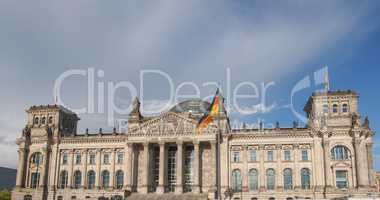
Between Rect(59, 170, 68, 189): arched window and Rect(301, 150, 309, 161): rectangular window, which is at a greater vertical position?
Rect(301, 150, 309, 161): rectangular window

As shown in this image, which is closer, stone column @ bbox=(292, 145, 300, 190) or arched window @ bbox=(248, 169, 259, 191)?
stone column @ bbox=(292, 145, 300, 190)

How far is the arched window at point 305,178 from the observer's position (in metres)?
73.2

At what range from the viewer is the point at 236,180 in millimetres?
76125

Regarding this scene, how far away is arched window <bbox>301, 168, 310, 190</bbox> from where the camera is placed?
240 feet

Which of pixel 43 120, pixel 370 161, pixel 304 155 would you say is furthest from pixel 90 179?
pixel 370 161

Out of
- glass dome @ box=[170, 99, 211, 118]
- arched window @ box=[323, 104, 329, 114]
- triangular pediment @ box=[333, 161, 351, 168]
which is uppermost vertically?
glass dome @ box=[170, 99, 211, 118]

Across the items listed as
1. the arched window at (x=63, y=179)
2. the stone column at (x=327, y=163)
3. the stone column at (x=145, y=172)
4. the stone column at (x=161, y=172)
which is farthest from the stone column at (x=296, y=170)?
the arched window at (x=63, y=179)

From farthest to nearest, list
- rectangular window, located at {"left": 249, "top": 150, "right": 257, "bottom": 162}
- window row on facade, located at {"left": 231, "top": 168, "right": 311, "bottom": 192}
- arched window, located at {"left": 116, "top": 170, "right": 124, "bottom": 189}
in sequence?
arched window, located at {"left": 116, "top": 170, "right": 124, "bottom": 189} → rectangular window, located at {"left": 249, "top": 150, "right": 257, "bottom": 162} → window row on facade, located at {"left": 231, "top": 168, "right": 311, "bottom": 192}

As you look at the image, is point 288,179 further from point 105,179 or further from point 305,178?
point 105,179

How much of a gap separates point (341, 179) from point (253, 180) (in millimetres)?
16119

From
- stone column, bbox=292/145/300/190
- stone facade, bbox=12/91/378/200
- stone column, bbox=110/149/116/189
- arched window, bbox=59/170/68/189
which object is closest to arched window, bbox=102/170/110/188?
stone facade, bbox=12/91/378/200

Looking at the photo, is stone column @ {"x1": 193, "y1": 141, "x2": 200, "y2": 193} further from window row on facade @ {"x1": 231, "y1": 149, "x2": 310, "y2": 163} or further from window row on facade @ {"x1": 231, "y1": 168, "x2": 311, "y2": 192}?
window row on facade @ {"x1": 231, "y1": 149, "x2": 310, "y2": 163}

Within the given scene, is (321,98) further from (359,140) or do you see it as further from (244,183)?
(244,183)

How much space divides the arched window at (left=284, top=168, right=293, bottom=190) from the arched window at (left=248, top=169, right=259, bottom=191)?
5.30 metres
